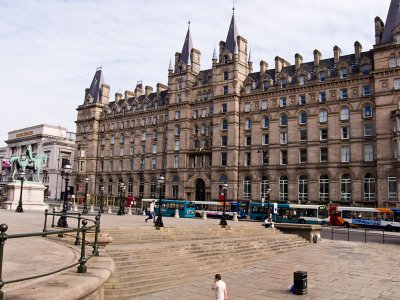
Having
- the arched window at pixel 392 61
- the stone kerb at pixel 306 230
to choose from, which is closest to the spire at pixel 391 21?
the arched window at pixel 392 61

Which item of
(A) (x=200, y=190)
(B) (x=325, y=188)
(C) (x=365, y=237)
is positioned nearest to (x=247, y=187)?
(A) (x=200, y=190)

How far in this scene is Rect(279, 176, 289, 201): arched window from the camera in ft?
196

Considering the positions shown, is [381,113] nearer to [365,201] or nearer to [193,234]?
[365,201]

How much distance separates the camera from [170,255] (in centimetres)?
1664

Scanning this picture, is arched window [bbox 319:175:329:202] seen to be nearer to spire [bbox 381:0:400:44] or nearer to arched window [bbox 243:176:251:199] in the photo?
arched window [bbox 243:176:251:199]

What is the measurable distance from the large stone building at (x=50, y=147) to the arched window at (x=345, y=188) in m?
73.5

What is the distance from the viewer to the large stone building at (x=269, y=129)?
173 feet

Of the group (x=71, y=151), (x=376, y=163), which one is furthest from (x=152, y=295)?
(x=71, y=151)

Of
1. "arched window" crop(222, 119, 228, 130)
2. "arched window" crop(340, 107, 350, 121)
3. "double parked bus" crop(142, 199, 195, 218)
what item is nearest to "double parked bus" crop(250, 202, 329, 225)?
"double parked bus" crop(142, 199, 195, 218)

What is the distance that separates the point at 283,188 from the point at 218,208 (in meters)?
10.6

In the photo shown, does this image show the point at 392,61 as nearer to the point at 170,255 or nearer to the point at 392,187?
the point at 392,187

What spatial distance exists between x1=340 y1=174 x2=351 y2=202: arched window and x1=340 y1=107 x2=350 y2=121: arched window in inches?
323

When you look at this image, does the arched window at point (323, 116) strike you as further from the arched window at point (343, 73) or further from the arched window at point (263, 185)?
the arched window at point (263, 185)

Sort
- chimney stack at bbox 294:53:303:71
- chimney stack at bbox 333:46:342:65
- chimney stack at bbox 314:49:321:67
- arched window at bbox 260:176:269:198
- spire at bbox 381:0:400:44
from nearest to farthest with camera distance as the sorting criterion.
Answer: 1. spire at bbox 381:0:400:44
2. chimney stack at bbox 333:46:342:65
3. chimney stack at bbox 314:49:321:67
4. arched window at bbox 260:176:269:198
5. chimney stack at bbox 294:53:303:71
